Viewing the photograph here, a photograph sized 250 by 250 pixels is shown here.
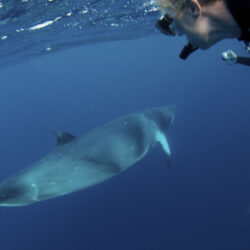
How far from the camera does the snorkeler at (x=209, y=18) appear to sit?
2086mm

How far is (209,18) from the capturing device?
236cm

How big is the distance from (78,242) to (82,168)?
959 cm

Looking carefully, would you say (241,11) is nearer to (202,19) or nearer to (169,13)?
(202,19)

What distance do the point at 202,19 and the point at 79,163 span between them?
19.1 ft

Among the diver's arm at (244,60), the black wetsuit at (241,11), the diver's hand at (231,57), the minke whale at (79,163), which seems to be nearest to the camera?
the black wetsuit at (241,11)

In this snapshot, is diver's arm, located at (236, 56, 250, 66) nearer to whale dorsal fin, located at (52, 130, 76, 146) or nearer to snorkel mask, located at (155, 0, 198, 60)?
snorkel mask, located at (155, 0, 198, 60)

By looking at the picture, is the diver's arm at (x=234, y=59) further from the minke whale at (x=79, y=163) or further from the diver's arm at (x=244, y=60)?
the minke whale at (x=79, y=163)

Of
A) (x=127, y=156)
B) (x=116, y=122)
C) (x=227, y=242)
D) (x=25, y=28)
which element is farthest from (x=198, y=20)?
(x=25, y=28)

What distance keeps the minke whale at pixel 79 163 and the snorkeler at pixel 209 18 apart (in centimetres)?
548

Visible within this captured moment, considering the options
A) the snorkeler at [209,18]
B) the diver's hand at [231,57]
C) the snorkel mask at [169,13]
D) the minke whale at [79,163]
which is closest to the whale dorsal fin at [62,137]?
the minke whale at [79,163]

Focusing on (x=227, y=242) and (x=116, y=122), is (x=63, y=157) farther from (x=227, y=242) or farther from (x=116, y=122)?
(x=227, y=242)

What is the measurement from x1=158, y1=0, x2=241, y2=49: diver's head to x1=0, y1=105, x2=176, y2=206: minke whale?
5.53 metres

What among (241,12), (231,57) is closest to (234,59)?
(231,57)

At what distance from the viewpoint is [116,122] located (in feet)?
31.4
